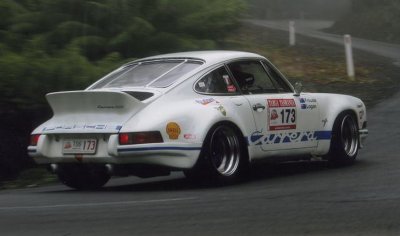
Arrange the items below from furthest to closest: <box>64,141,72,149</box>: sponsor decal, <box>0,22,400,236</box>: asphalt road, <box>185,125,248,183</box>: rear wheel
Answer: <box>64,141,72,149</box>: sponsor decal < <box>185,125,248,183</box>: rear wheel < <box>0,22,400,236</box>: asphalt road

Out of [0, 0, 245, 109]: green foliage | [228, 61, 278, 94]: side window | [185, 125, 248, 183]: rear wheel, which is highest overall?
[0, 0, 245, 109]: green foliage

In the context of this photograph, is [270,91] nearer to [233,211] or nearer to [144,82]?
[144,82]

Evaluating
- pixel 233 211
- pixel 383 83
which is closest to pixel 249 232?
pixel 233 211

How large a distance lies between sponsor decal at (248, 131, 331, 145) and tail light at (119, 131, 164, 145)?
4.37ft

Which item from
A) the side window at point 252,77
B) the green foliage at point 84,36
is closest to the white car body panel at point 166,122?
the side window at point 252,77

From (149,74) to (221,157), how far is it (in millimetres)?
1267

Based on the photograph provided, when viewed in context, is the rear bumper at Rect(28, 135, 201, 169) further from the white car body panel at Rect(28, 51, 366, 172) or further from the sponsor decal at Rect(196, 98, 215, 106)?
the sponsor decal at Rect(196, 98, 215, 106)

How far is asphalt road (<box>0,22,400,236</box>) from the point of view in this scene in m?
7.03

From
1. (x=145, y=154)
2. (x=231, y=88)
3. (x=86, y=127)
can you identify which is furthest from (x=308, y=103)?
(x=86, y=127)

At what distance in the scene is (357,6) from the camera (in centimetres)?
4559

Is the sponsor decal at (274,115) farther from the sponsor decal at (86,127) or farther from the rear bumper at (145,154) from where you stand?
the sponsor decal at (86,127)

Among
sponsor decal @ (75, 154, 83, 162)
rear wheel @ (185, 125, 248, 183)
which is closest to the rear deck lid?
sponsor decal @ (75, 154, 83, 162)

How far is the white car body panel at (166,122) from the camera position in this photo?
9086 millimetres

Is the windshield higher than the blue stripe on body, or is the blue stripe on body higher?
the windshield
